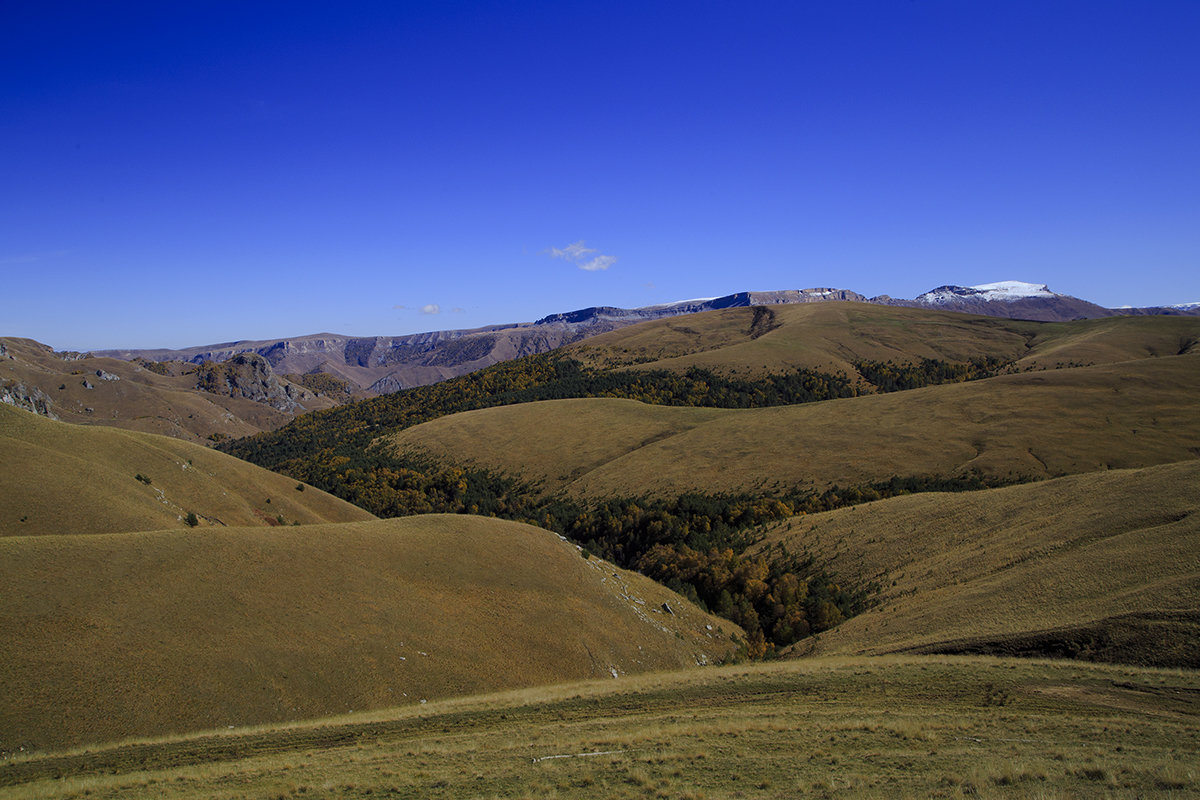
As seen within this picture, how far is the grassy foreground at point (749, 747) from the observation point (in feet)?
58.6

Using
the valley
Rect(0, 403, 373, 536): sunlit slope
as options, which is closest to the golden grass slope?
the valley

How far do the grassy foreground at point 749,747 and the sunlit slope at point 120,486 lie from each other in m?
40.1

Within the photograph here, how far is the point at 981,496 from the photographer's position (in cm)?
7469

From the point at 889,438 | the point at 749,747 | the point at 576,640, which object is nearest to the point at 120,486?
the point at 576,640

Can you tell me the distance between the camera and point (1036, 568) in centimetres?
4750

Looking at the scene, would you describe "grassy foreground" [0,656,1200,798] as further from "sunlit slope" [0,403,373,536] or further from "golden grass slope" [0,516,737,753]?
"sunlit slope" [0,403,373,536]

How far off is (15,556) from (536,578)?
37.0m

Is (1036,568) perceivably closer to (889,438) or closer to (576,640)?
(576,640)

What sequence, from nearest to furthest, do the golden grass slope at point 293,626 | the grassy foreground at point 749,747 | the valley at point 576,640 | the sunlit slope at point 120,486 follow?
the grassy foreground at point 749,747 → the valley at point 576,640 → the golden grass slope at point 293,626 → the sunlit slope at point 120,486

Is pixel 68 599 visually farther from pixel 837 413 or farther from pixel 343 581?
pixel 837 413

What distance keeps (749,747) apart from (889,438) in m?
116

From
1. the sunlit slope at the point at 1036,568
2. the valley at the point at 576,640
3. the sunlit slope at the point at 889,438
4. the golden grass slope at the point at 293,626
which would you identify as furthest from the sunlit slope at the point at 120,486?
the sunlit slope at the point at 1036,568

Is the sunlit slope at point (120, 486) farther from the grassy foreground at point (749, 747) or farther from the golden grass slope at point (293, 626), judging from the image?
the grassy foreground at point (749, 747)

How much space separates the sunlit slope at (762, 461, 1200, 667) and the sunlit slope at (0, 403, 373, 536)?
65.9m
